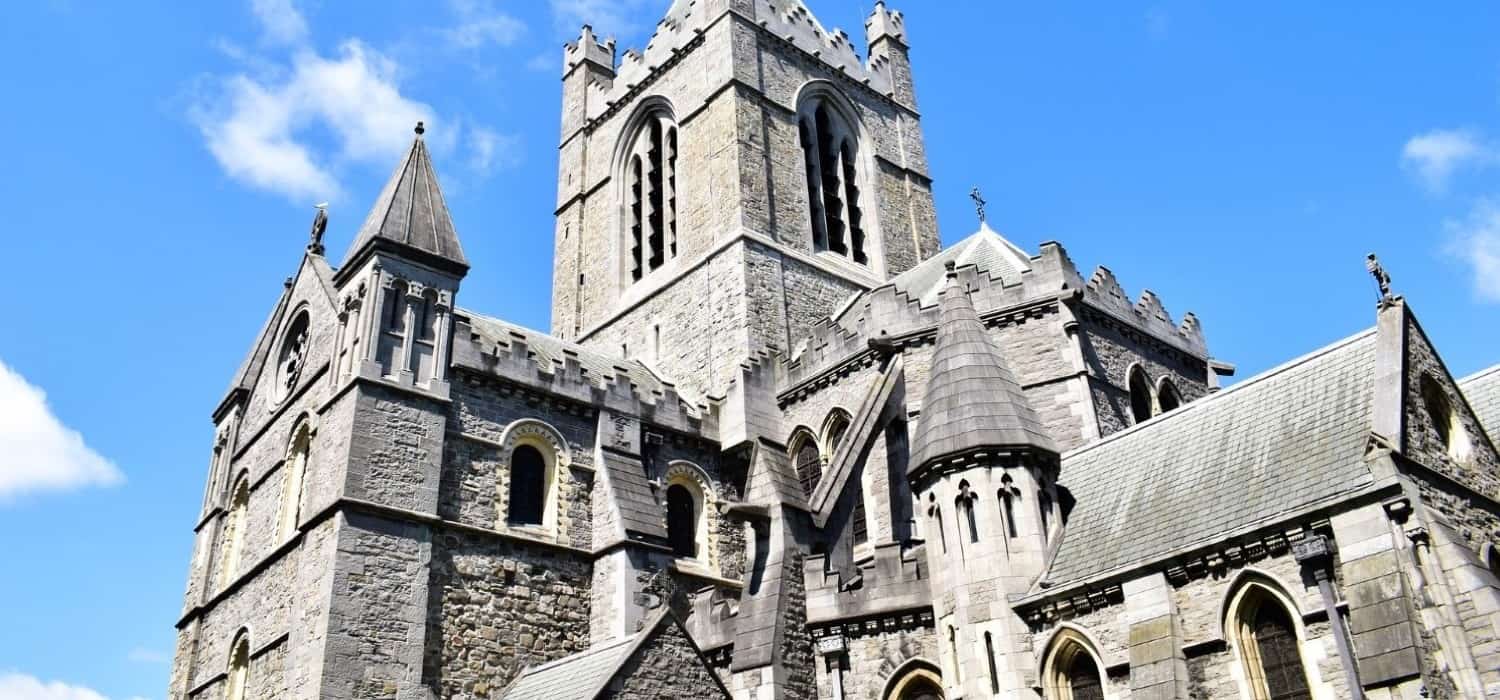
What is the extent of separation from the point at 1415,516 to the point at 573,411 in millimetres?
14290

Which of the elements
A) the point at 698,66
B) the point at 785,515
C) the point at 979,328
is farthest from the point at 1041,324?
the point at 698,66

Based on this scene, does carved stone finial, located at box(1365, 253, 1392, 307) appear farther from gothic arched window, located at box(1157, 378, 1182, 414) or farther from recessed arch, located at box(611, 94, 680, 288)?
recessed arch, located at box(611, 94, 680, 288)

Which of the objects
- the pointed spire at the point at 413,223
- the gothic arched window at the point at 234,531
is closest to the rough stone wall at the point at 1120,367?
the pointed spire at the point at 413,223

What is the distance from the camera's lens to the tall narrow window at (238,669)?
20297mm

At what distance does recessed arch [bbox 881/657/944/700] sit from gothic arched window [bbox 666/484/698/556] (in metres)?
7.00

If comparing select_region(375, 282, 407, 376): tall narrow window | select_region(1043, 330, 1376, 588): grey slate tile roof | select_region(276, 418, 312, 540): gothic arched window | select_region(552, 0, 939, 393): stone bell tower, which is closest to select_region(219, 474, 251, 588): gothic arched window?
select_region(276, 418, 312, 540): gothic arched window

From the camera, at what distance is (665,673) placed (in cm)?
1594

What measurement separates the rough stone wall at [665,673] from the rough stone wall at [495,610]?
13.5ft

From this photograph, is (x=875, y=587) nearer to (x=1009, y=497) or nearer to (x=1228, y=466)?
(x=1009, y=497)

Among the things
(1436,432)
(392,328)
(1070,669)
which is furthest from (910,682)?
(392,328)

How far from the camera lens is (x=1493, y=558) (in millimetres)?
13867

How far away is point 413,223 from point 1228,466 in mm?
14313

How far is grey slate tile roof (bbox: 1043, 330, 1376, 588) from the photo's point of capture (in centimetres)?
1370

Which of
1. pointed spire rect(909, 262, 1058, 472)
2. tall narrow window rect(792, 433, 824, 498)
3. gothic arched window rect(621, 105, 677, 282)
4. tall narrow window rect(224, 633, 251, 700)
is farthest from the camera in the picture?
A: gothic arched window rect(621, 105, 677, 282)
